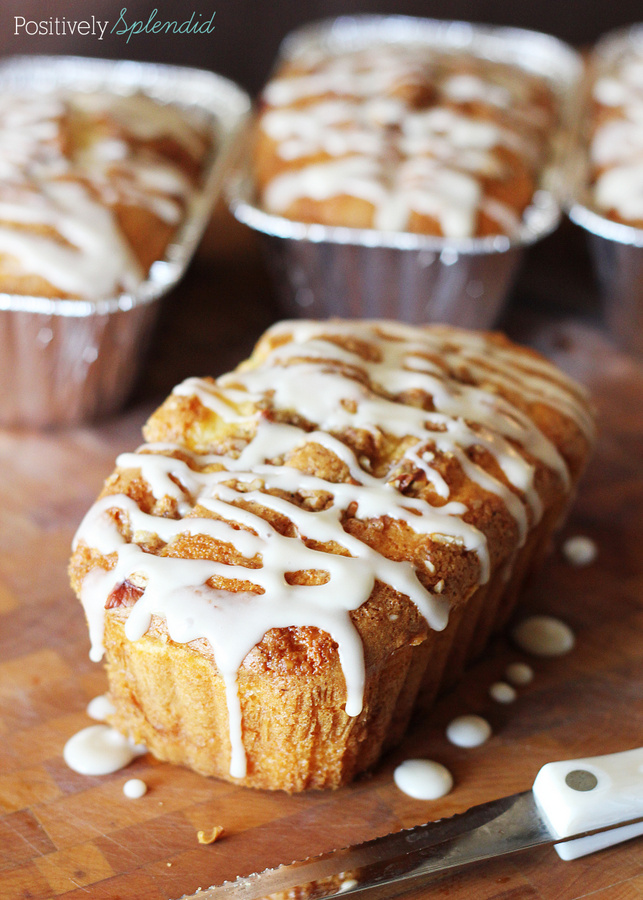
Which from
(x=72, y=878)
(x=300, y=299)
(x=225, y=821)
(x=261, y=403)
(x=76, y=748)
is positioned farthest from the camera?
(x=300, y=299)

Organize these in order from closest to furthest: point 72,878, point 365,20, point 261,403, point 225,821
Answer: point 72,878 → point 225,821 → point 261,403 → point 365,20

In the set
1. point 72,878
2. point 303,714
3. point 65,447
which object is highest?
point 303,714

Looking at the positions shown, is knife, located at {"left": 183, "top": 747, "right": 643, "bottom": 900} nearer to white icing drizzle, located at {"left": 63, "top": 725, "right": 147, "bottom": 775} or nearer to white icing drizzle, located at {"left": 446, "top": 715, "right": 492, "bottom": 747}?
white icing drizzle, located at {"left": 446, "top": 715, "right": 492, "bottom": 747}

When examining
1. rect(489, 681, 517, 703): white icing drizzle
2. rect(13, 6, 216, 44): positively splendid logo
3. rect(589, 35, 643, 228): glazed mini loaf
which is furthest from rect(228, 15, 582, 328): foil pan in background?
rect(489, 681, 517, 703): white icing drizzle

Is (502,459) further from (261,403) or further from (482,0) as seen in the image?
(482,0)

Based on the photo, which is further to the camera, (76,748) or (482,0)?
(482,0)

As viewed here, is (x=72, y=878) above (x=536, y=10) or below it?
below

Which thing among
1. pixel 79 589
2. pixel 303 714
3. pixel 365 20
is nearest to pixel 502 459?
pixel 303 714

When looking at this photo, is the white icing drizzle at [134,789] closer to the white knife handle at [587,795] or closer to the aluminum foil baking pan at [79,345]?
the white knife handle at [587,795]
